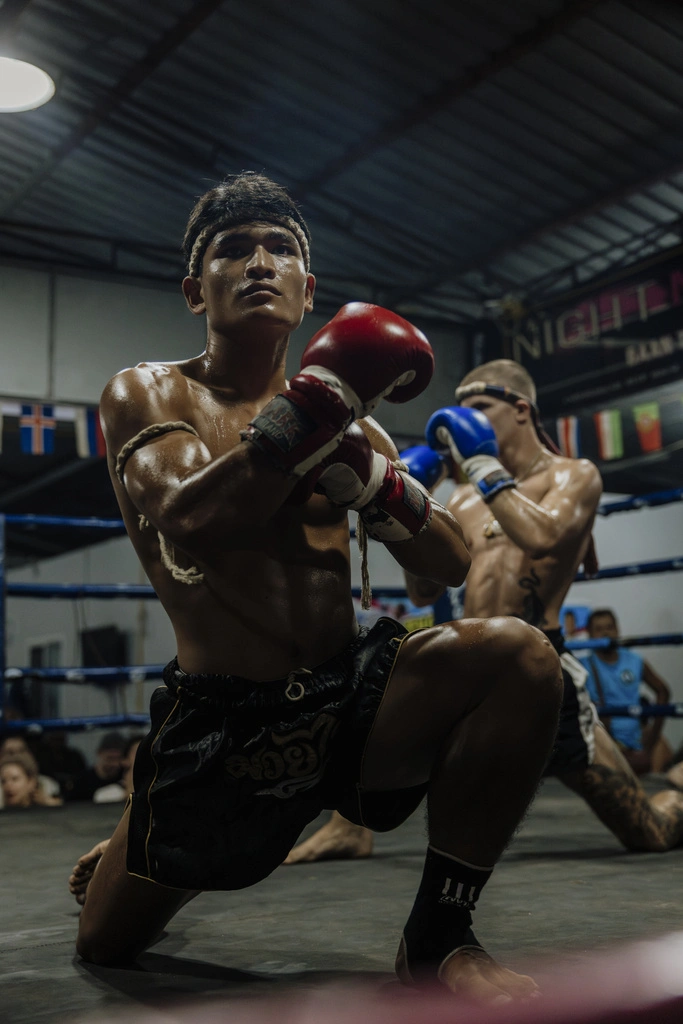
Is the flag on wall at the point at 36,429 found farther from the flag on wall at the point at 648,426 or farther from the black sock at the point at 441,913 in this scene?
the black sock at the point at 441,913

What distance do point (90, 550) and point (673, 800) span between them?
334 inches

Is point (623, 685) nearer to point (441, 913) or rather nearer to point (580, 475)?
point (580, 475)

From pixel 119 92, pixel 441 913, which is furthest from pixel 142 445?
pixel 119 92

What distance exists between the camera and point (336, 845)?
248 centimetres

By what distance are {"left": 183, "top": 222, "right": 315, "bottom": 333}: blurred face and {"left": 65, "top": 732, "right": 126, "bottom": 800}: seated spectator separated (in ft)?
13.3

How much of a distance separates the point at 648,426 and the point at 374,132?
7.67 ft

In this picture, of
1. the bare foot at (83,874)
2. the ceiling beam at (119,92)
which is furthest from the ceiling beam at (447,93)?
the bare foot at (83,874)

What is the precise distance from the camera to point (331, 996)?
3.89 ft

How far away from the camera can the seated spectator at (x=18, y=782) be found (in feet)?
14.5

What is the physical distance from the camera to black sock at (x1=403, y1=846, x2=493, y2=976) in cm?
124

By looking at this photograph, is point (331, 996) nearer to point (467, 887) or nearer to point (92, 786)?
point (467, 887)

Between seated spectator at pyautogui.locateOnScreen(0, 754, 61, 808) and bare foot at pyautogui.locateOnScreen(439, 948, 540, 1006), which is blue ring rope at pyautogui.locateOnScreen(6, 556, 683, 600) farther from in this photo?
bare foot at pyautogui.locateOnScreen(439, 948, 540, 1006)

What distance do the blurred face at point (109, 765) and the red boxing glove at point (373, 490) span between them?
14.1ft

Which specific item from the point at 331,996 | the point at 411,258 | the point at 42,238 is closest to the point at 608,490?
the point at 411,258
